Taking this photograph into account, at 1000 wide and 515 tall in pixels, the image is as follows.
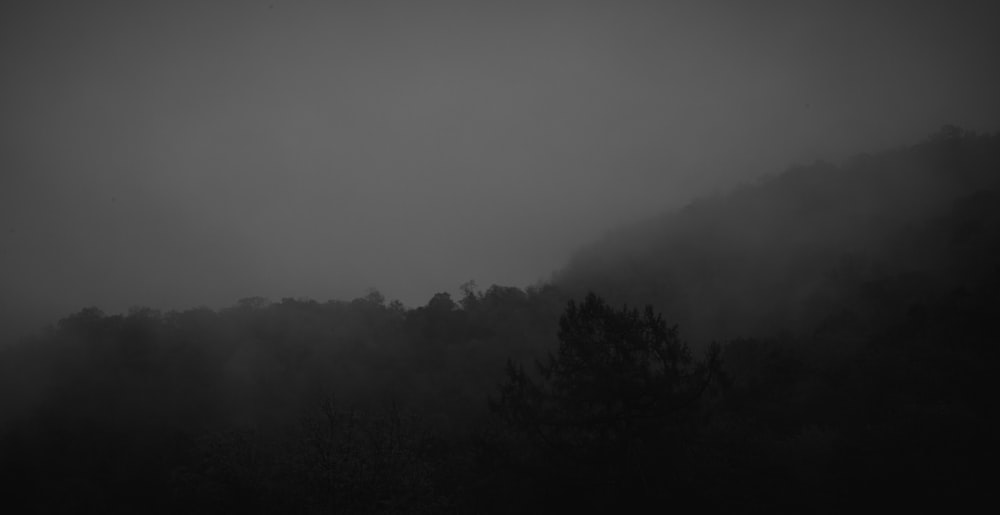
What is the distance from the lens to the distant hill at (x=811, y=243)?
43375 mm

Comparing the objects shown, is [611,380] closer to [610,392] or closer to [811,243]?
[610,392]

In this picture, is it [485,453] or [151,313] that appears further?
[151,313]

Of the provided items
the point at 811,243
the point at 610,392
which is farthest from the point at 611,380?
the point at 811,243

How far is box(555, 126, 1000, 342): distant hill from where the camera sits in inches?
1708

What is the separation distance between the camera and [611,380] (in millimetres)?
16766

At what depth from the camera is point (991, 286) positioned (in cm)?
2992

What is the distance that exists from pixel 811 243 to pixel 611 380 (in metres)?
55.3

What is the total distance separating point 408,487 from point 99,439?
46.9 metres

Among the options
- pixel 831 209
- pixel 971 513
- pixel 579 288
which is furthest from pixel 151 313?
pixel 831 209

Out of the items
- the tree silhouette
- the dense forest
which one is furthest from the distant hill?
the tree silhouette

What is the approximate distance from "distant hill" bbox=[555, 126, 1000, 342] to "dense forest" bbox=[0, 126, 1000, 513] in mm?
359

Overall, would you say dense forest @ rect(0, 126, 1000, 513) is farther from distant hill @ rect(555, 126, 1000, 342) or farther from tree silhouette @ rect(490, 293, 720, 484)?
distant hill @ rect(555, 126, 1000, 342)

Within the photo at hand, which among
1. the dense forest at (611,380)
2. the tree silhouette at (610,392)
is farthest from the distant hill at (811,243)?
the tree silhouette at (610,392)

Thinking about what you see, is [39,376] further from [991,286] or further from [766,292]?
[991,286]
